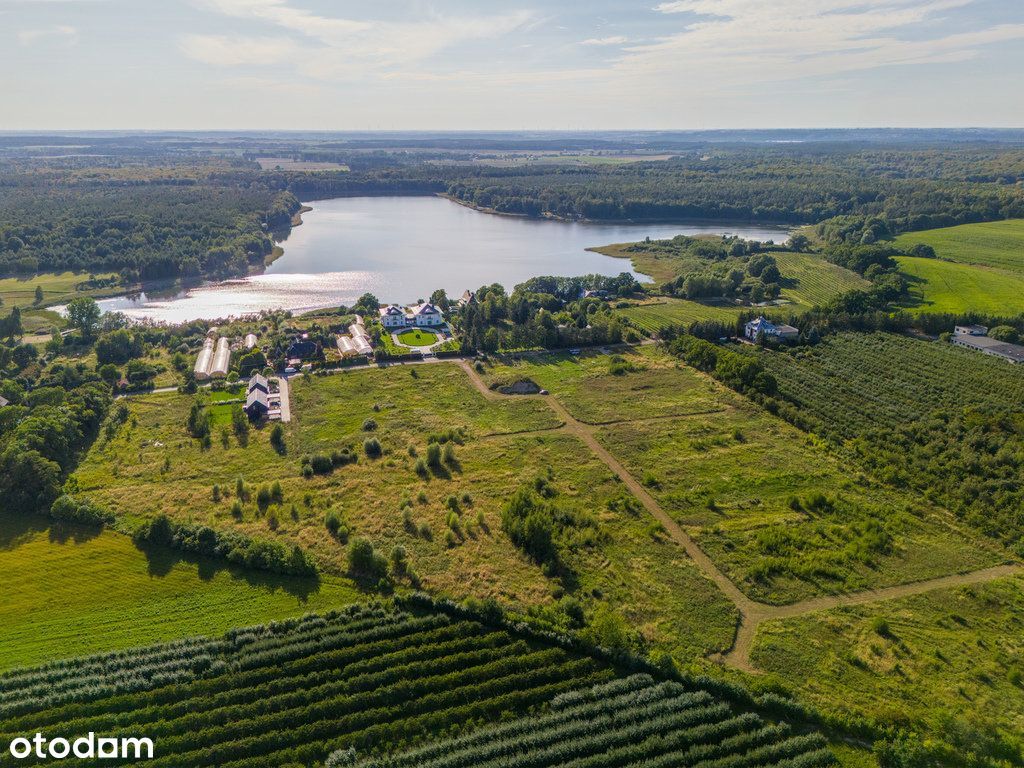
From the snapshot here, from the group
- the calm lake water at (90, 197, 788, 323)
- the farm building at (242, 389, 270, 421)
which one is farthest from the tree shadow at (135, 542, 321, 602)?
the calm lake water at (90, 197, 788, 323)

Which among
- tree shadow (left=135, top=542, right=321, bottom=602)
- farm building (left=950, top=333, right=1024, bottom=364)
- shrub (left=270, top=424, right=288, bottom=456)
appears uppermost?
farm building (left=950, top=333, right=1024, bottom=364)

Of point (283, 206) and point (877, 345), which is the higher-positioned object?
point (283, 206)

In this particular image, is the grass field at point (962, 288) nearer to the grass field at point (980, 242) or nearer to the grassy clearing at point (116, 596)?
the grass field at point (980, 242)

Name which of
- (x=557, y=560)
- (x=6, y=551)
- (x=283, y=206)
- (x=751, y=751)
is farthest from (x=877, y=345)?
(x=283, y=206)

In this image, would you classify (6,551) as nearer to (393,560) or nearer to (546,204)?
(393,560)

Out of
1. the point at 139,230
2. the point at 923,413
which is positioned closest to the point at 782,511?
the point at 923,413

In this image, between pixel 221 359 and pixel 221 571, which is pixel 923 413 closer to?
pixel 221 571

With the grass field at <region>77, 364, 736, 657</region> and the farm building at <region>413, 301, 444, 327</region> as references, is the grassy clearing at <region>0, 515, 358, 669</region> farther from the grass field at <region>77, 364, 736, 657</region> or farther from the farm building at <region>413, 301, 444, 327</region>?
the farm building at <region>413, 301, 444, 327</region>
